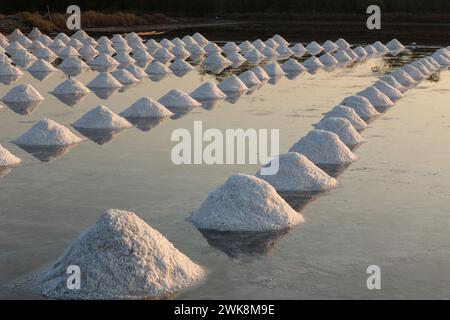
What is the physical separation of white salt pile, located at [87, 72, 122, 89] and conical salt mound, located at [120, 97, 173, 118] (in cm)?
527

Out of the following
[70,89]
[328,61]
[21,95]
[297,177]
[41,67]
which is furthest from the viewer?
[328,61]

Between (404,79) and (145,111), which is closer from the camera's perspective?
(145,111)

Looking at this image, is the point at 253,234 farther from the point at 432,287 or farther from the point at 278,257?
the point at 432,287

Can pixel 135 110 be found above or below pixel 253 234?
above

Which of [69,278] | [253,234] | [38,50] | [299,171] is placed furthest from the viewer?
[38,50]

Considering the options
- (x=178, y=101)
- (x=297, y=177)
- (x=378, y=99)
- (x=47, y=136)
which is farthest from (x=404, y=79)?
(x=297, y=177)

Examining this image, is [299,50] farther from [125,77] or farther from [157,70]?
[125,77]

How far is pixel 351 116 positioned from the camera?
1689 centimetres

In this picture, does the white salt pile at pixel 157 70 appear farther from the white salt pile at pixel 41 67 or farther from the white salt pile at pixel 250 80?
the white salt pile at pixel 250 80

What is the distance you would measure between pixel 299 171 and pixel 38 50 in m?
24.8

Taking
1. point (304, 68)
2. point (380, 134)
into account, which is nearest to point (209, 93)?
point (380, 134)

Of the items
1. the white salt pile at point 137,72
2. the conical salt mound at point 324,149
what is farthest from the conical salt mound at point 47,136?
the white salt pile at point 137,72

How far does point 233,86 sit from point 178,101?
136 inches

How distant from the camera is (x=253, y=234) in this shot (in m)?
9.20
